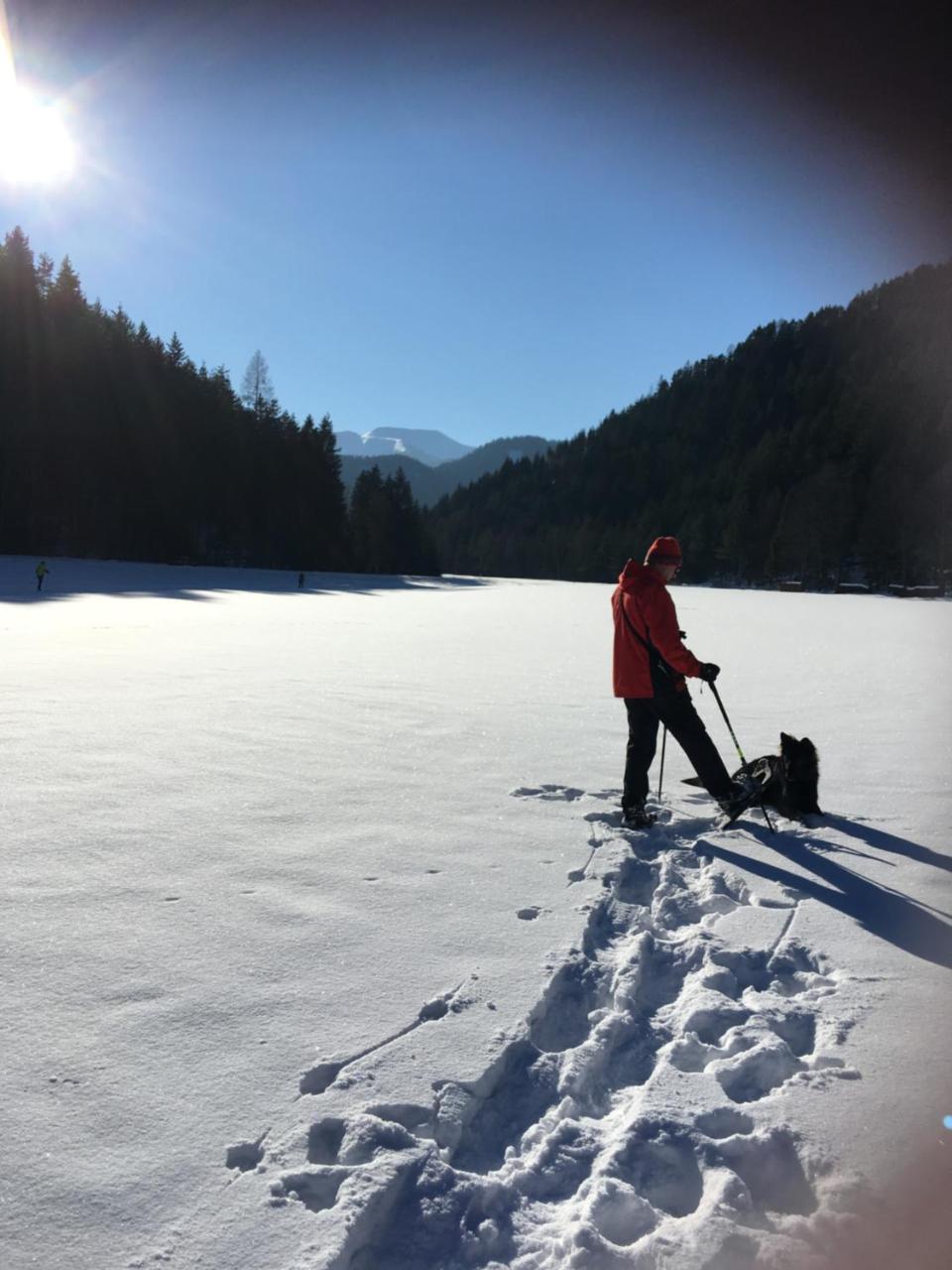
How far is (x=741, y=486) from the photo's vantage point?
11306 centimetres

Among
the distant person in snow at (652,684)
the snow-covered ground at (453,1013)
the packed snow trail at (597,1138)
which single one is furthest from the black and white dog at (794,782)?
the packed snow trail at (597,1138)

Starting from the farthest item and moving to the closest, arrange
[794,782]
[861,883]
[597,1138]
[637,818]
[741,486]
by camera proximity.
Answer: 1. [741,486]
2. [794,782]
3. [637,818]
4. [861,883]
5. [597,1138]

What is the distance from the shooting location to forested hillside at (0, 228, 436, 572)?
4431 centimetres

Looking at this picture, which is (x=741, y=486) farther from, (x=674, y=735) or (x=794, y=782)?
(x=674, y=735)

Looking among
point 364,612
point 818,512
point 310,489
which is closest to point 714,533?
point 818,512

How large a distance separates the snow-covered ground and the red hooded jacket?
97cm

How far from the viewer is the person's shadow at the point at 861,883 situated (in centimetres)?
337

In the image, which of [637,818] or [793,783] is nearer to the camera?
[637,818]

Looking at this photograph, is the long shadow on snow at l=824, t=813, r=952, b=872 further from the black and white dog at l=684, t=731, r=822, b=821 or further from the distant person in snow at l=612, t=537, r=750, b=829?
the distant person in snow at l=612, t=537, r=750, b=829

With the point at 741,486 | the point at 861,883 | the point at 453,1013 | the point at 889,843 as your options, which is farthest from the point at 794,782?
the point at 741,486

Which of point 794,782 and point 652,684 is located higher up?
point 652,684

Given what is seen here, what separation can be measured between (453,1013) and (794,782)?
10.9 ft

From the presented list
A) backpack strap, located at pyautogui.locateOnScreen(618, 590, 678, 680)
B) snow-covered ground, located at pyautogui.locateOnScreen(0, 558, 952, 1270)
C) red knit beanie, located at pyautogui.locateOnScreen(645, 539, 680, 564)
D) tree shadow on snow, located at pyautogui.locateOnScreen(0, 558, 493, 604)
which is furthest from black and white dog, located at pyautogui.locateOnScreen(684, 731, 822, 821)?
tree shadow on snow, located at pyautogui.locateOnScreen(0, 558, 493, 604)

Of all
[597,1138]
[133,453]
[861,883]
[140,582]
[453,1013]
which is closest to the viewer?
[597,1138]
